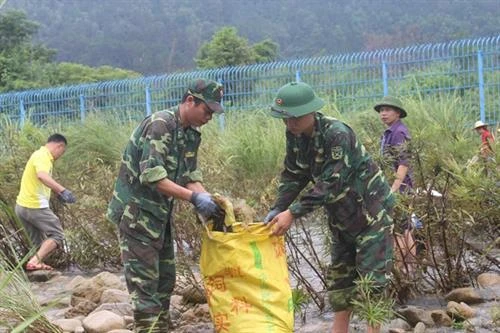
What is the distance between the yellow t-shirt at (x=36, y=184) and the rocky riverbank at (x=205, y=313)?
171cm

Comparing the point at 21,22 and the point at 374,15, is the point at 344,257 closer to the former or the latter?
the point at 21,22

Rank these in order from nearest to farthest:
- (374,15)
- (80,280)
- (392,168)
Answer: (392,168) < (80,280) < (374,15)

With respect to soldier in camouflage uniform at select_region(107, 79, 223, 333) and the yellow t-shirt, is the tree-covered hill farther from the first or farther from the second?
soldier in camouflage uniform at select_region(107, 79, 223, 333)

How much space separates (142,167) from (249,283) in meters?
0.86

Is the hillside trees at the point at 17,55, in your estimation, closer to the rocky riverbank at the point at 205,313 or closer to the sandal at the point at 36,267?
the sandal at the point at 36,267

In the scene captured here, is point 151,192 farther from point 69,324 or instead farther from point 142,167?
point 69,324

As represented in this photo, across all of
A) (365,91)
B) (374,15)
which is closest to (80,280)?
(365,91)

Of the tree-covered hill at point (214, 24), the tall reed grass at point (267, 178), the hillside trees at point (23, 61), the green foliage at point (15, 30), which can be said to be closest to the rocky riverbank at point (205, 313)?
the tall reed grass at point (267, 178)

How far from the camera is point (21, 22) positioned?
31.0 m

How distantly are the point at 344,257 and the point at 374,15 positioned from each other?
5328 centimetres

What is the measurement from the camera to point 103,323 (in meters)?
5.54

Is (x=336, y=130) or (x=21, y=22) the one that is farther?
(x=21, y=22)

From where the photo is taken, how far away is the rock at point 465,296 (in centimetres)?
551

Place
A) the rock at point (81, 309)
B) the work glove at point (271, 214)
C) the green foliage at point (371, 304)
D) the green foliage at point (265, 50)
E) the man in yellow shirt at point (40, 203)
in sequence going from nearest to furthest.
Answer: the green foliage at point (371, 304) < the work glove at point (271, 214) < the rock at point (81, 309) < the man in yellow shirt at point (40, 203) < the green foliage at point (265, 50)
